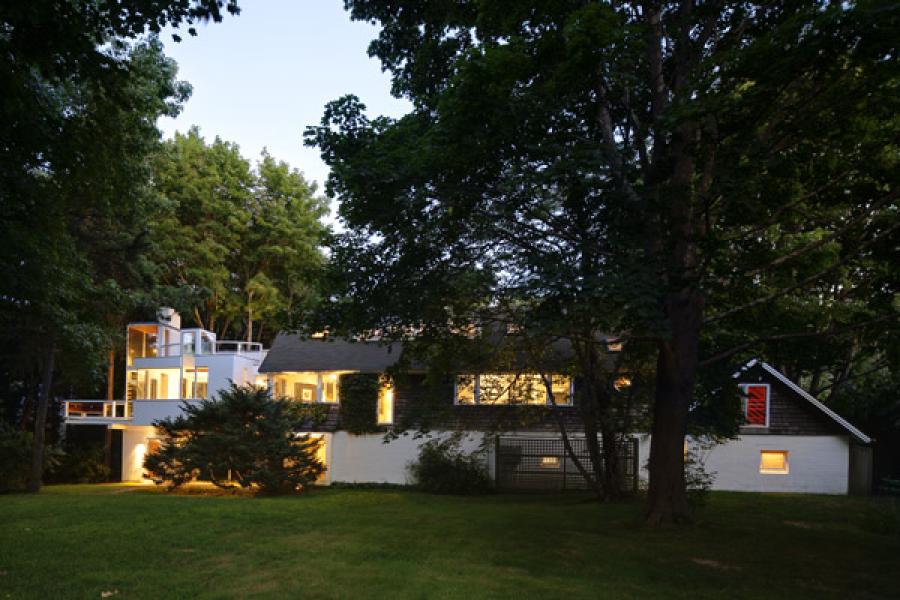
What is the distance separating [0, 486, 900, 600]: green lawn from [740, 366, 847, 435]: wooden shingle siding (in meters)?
8.11

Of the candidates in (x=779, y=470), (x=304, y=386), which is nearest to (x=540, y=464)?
(x=779, y=470)

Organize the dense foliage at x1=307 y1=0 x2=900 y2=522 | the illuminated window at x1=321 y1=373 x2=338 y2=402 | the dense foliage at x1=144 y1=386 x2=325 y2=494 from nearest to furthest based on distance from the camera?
the dense foliage at x1=307 y1=0 x2=900 y2=522 → the dense foliage at x1=144 y1=386 x2=325 y2=494 → the illuminated window at x1=321 y1=373 x2=338 y2=402

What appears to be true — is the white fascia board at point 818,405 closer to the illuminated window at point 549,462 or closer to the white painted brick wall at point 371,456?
the illuminated window at point 549,462

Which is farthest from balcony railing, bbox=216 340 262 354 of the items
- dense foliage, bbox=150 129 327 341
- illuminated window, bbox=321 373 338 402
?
illuminated window, bbox=321 373 338 402

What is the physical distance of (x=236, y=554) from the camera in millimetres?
12492

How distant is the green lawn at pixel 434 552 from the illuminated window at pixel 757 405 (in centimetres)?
816

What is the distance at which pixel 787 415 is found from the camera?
Result: 2809 centimetres

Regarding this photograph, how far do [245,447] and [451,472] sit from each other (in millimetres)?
7250

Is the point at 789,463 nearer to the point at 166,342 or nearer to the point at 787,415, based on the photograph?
the point at 787,415

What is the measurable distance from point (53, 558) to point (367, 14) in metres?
12.8

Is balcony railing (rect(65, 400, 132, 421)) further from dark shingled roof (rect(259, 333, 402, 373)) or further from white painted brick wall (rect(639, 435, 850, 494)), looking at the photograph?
white painted brick wall (rect(639, 435, 850, 494))

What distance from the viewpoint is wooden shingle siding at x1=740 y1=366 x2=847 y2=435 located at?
27.9m

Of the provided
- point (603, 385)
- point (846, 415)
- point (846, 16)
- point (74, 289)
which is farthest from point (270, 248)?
point (846, 16)

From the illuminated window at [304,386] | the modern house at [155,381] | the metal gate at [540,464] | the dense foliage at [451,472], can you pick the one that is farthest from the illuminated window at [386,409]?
the modern house at [155,381]
